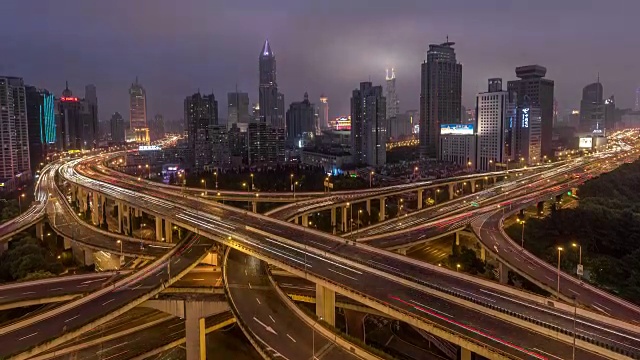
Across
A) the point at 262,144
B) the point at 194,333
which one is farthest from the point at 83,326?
the point at 262,144

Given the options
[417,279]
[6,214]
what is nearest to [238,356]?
[417,279]

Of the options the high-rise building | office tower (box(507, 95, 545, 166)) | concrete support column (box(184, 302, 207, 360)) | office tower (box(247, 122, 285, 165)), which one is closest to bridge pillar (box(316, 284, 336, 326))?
concrete support column (box(184, 302, 207, 360))

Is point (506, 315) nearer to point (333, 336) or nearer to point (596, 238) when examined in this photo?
point (333, 336)

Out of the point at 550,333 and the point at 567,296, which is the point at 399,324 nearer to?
the point at 567,296

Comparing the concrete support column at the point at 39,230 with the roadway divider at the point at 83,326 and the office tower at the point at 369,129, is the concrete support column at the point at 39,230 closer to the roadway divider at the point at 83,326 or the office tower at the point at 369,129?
the roadway divider at the point at 83,326

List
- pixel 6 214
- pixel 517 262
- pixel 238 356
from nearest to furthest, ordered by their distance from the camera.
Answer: pixel 238 356 < pixel 517 262 < pixel 6 214

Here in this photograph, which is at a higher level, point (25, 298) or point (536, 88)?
point (536, 88)
